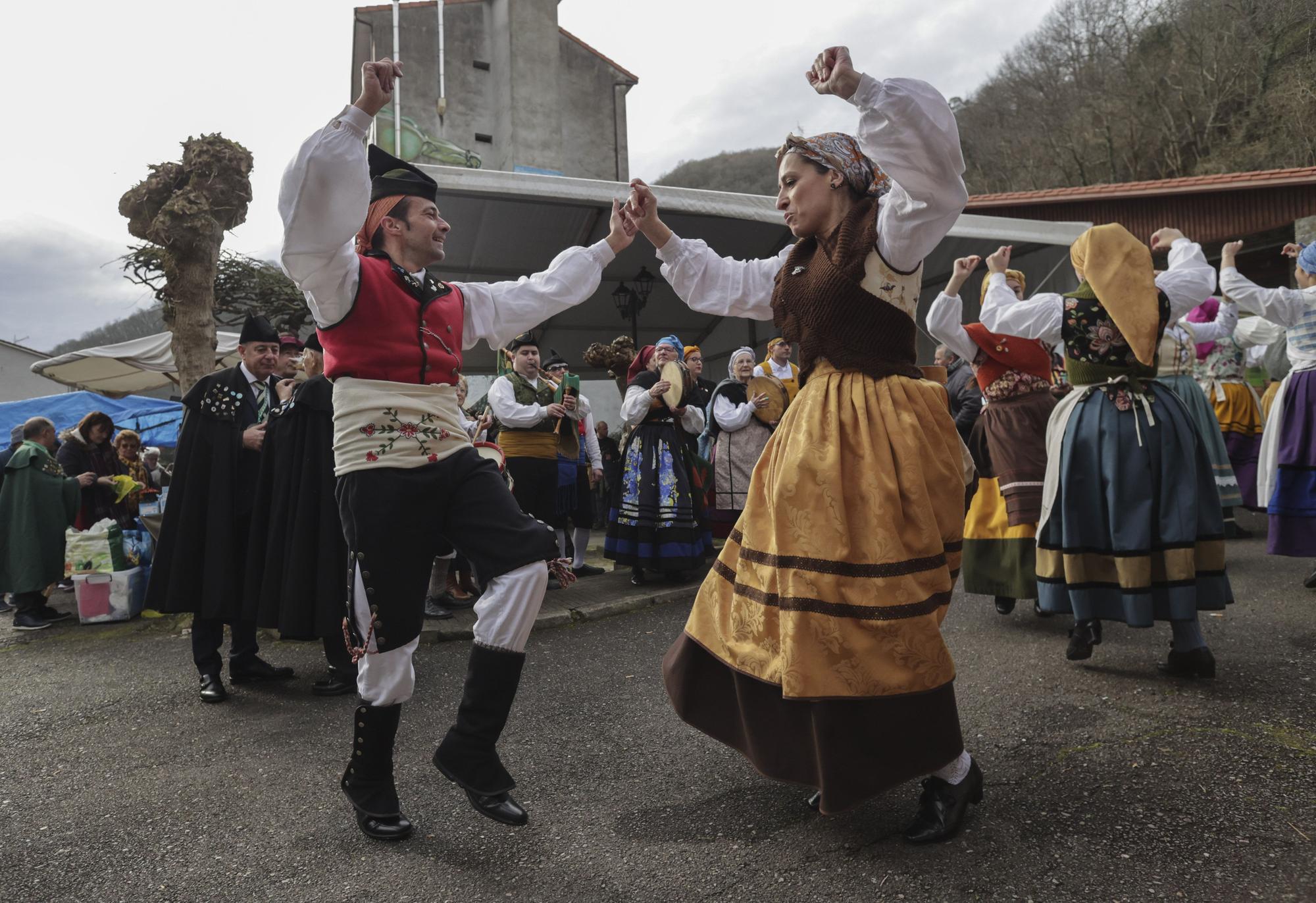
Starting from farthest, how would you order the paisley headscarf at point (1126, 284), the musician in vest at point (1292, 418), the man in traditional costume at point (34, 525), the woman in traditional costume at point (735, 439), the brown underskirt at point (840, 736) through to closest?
the woman in traditional costume at point (735, 439) < the man in traditional costume at point (34, 525) < the musician in vest at point (1292, 418) < the paisley headscarf at point (1126, 284) < the brown underskirt at point (840, 736)

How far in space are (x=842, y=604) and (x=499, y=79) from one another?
22404mm

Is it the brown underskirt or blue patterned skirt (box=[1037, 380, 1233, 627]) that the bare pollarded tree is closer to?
A: the brown underskirt

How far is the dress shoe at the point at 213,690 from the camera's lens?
3.81 meters

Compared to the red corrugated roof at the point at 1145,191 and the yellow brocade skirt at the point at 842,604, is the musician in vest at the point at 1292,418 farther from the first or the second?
the red corrugated roof at the point at 1145,191

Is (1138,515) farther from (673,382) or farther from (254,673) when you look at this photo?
(254,673)

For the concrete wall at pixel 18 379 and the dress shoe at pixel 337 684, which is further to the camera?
the concrete wall at pixel 18 379

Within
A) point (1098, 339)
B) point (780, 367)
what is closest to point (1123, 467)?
point (1098, 339)

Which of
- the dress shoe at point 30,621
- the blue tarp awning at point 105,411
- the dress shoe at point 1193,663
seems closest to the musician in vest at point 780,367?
the dress shoe at point 1193,663

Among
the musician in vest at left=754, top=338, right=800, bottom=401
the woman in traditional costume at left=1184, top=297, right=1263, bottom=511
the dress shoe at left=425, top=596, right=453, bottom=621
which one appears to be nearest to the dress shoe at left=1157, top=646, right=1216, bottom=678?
the dress shoe at left=425, top=596, right=453, bottom=621

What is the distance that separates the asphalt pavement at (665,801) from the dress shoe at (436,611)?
1276 millimetres

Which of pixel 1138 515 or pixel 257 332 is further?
pixel 257 332

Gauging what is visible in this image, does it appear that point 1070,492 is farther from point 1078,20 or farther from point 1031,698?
point 1078,20

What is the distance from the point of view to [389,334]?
227 cm

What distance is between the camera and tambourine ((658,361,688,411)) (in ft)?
20.4
